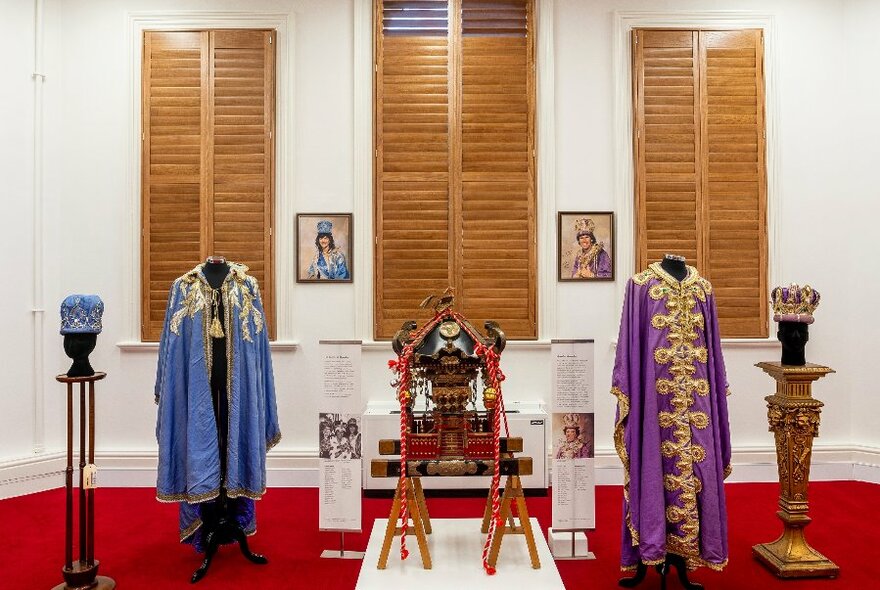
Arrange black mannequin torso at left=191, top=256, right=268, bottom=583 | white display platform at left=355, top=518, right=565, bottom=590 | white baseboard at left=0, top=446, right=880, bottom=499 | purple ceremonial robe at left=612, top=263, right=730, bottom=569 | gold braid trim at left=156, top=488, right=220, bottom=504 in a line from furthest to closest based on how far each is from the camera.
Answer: white baseboard at left=0, top=446, right=880, bottom=499 < black mannequin torso at left=191, top=256, right=268, bottom=583 < gold braid trim at left=156, top=488, right=220, bottom=504 < purple ceremonial robe at left=612, top=263, right=730, bottom=569 < white display platform at left=355, top=518, right=565, bottom=590

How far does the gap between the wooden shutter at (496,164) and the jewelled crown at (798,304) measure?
191cm

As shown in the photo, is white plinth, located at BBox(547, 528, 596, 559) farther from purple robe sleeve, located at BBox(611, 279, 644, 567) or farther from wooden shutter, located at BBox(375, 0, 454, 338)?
wooden shutter, located at BBox(375, 0, 454, 338)

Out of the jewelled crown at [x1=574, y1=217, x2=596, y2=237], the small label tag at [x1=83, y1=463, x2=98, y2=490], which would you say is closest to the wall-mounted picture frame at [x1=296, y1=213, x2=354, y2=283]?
the jewelled crown at [x1=574, y1=217, x2=596, y2=237]

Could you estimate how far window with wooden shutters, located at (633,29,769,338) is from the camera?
475 centimetres

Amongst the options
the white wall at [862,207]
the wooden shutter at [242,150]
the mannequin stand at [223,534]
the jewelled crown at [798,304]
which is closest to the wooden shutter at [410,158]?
the wooden shutter at [242,150]

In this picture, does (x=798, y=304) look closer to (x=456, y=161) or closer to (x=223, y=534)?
(x=456, y=161)

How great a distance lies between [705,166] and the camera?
15.6 ft

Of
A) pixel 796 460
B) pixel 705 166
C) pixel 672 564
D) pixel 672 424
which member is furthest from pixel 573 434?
pixel 705 166

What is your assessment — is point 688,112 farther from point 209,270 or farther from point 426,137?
point 209,270

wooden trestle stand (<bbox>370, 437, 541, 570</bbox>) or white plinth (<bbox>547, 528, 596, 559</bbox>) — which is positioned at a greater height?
wooden trestle stand (<bbox>370, 437, 541, 570</bbox>)

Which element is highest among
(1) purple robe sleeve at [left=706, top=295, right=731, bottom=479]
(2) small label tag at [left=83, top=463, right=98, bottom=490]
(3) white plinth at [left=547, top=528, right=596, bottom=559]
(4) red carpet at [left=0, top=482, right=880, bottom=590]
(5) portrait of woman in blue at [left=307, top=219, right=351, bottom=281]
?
(5) portrait of woman in blue at [left=307, top=219, right=351, bottom=281]

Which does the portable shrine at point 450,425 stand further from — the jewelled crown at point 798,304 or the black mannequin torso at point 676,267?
the jewelled crown at point 798,304

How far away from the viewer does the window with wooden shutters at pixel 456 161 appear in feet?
15.6

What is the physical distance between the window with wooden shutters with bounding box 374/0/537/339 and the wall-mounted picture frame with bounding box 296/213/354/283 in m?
0.25
